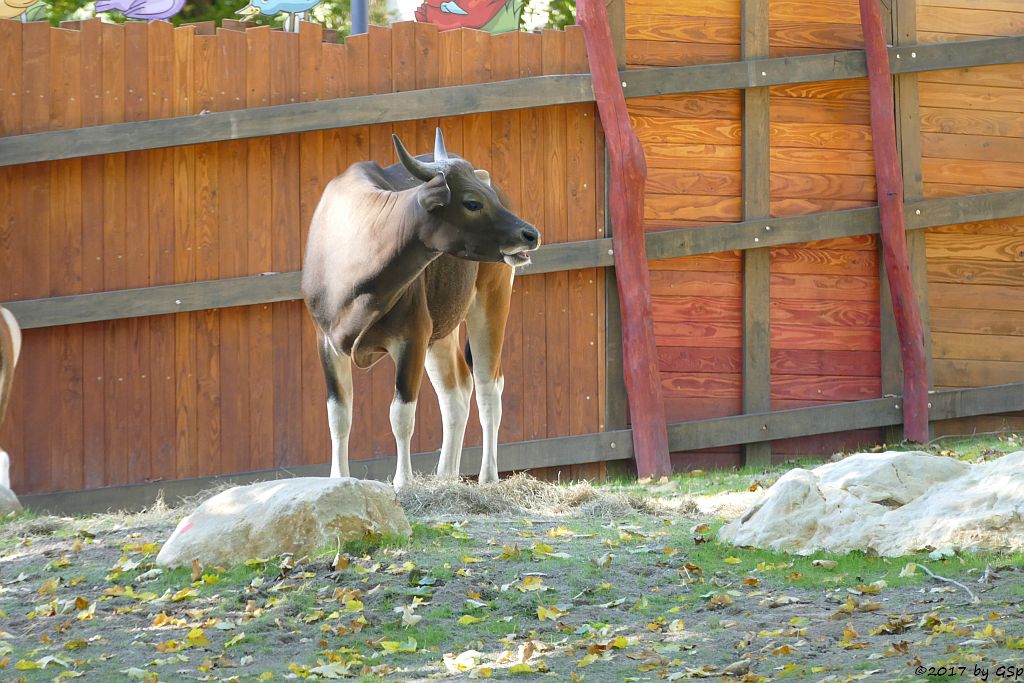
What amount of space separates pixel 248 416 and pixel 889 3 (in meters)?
5.69

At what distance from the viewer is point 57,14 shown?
16.1m

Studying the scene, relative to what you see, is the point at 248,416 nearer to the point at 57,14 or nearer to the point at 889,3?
the point at 889,3

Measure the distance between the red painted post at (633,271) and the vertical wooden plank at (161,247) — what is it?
2956 mm

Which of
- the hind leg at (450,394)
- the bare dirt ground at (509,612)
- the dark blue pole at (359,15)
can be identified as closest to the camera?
the bare dirt ground at (509,612)

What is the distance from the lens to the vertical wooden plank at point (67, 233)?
867 cm

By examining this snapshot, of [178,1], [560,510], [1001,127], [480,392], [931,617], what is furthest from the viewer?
[1001,127]

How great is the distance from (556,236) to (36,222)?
3.54m

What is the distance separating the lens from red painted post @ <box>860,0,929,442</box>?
9.47 metres

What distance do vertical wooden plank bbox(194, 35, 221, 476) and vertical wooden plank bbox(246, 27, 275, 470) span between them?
222 mm

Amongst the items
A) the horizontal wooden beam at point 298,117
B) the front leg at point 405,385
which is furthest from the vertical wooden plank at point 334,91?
the front leg at point 405,385

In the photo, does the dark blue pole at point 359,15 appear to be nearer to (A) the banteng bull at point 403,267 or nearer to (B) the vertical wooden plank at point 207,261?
(B) the vertical wooden plank at point 207,261

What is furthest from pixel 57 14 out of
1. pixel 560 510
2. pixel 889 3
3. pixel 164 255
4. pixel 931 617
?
pixel 931 617

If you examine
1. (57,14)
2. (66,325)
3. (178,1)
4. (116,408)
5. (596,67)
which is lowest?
(116,408)

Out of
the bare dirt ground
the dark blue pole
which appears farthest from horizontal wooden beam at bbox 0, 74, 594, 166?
the bare dirt ground
